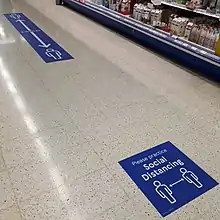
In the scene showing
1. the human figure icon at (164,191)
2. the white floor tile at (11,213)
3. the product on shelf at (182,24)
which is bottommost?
the white floor tile at (11,213)

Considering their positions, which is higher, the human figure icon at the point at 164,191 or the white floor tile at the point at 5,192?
the human figure icon at the point at 164,191

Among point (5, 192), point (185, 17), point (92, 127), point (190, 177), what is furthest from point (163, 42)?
point (5, 192)

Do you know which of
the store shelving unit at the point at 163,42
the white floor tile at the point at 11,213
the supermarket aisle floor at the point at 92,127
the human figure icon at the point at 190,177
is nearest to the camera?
the white floor tile at the point at 11,213

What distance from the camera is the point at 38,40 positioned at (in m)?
3.91

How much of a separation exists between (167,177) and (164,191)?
0.12 metres

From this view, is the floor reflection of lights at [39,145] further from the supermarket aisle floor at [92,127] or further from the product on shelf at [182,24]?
the product on shelf at [182,24]

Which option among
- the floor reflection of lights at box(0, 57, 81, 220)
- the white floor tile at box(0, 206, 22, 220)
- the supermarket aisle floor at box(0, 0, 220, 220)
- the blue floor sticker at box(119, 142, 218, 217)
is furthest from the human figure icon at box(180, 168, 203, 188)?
the white floor tile at box(0, 206, 22, 220)

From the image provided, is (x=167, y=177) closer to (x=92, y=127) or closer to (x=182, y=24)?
(x=92, y=127)

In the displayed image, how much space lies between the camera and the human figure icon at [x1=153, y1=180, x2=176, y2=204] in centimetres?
157

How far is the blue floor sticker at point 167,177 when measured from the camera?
157cm

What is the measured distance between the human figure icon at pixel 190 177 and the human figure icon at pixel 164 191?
17 centimetres

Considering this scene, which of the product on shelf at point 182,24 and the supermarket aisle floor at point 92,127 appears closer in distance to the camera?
the supermarket aisle floor at point 92,127

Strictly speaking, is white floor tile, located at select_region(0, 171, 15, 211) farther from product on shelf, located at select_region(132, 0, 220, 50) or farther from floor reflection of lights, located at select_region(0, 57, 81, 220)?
product on shelf, located at select_region(132, 0, 220, 50)

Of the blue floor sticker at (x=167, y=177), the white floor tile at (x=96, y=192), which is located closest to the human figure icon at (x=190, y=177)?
the blue floor sticker at (x=167, y=177)
